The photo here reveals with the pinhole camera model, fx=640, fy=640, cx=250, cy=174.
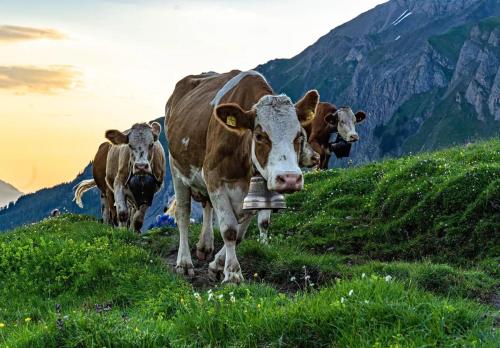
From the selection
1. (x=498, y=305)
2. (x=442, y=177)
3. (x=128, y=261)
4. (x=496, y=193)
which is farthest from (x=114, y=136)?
(x=498, y=305)

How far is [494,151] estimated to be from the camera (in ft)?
54.9

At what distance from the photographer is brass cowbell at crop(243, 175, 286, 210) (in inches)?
354

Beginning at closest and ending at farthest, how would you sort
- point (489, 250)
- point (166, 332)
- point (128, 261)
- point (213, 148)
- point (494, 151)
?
point (166, 332), point (213, 148), point (128, 261), point (489, 250), point (494, 151)

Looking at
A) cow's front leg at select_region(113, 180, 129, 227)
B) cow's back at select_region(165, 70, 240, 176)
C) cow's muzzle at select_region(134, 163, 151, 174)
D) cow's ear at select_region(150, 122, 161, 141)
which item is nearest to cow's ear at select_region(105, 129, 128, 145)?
cow's muzzle at select_region(134, 163, 151, 174)

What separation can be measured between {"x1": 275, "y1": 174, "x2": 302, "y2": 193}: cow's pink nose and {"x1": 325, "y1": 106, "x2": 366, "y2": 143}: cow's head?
16447mm

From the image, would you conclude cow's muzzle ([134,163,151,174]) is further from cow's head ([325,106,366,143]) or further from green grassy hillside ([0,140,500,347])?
cow's head ([325,106,366,143])

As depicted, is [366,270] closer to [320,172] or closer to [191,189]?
[191,189]

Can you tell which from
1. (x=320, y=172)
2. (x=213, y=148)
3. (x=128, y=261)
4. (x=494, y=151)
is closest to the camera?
(x=213, y=148)

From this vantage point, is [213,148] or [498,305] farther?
[213,148]

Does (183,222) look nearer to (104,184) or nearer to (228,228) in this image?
(228,228)

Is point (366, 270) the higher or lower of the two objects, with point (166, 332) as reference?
lower

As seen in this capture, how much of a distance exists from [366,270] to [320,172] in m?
10.8

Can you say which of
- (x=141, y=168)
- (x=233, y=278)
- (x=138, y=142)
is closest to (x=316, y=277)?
(x=233, y=278)

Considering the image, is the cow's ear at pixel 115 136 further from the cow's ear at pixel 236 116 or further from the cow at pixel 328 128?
the cow at pixel 328 128
